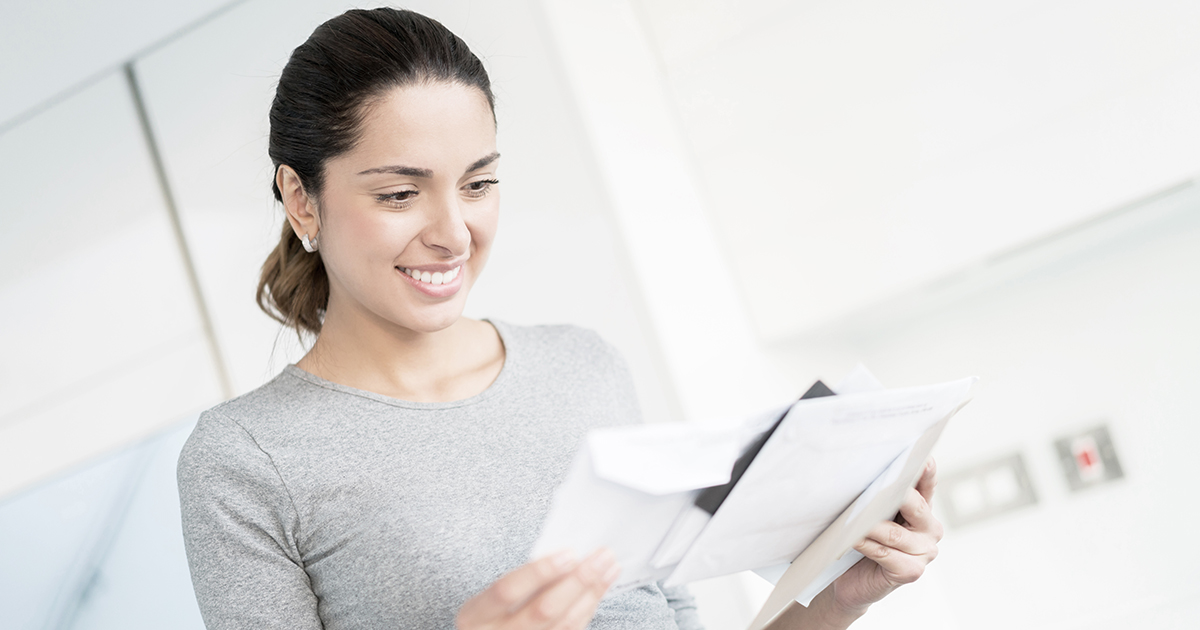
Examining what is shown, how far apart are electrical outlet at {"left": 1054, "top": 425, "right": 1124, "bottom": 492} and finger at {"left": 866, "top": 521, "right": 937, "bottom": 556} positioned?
1.09 metres

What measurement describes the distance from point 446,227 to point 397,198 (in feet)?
0.18

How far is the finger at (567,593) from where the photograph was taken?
56cm

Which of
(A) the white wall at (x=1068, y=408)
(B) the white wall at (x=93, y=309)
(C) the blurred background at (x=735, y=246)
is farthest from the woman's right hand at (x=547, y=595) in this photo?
(B) the white wall at (x=93, y=309)

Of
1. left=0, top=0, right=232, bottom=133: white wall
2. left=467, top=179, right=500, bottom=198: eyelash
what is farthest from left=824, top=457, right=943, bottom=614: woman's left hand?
left=0, top=0, right=232, bottom=133: white wall

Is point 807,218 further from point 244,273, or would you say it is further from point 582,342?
point 244,273

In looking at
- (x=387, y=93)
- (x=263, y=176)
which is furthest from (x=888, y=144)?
(x=263, y=176)

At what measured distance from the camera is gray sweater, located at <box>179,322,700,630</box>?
31.3 inches

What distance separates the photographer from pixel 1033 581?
1736mm

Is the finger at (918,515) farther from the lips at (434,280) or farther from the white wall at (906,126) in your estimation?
the white wall at (906,126)

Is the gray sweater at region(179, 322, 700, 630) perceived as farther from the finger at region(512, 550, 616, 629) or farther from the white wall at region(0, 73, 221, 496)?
the white wall at region(0, 73, 221, 496)

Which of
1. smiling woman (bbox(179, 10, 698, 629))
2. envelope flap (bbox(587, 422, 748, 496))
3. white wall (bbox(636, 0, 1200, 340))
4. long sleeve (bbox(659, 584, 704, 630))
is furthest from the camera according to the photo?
white wall (bbox(636, 0, 1200, 340))

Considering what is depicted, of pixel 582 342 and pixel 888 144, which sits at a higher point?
pixel 888 144

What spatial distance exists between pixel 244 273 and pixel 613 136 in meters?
0.89

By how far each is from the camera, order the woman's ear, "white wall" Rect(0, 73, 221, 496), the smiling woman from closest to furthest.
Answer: the smiling woman < the woman's ear < "white wall" Rect(0, 73, 221, 496)
